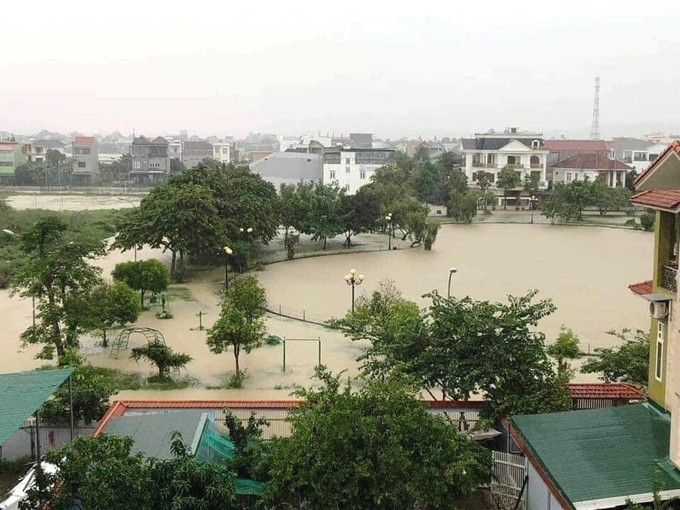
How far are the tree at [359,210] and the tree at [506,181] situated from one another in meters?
18.5

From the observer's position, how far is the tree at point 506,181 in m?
46.7

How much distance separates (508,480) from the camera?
799cm

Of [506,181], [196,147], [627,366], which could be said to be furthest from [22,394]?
[196,147]

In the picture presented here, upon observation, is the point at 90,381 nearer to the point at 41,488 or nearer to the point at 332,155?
the point at 41,488

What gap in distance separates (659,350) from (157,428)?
5467mm

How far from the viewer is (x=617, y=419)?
25.2ft

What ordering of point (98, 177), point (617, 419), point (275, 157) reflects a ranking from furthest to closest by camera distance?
point (98, 177) → point (275, 157) → point (617, 419)

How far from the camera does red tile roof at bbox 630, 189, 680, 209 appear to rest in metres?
7.52

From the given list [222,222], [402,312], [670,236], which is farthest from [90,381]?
[222,222]

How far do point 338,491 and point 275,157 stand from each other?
142ft

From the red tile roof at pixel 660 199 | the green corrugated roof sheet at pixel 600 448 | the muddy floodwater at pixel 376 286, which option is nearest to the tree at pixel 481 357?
the green corrugated roof sheet at pixel 600 448

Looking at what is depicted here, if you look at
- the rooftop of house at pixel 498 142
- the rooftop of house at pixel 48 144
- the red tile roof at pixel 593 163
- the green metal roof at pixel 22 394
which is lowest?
the green metal roof at pixel 22 394

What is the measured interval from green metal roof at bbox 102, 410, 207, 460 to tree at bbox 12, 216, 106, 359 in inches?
209

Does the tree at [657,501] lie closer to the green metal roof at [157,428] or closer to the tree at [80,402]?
the green metal roof at [157,428]
